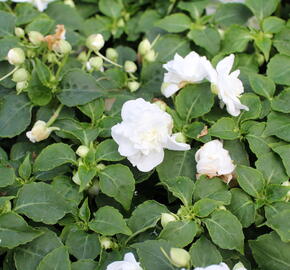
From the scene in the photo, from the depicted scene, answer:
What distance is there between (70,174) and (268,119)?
1.80ft

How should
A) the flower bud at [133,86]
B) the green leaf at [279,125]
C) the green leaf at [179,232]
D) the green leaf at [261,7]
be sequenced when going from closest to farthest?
the green leaf at [179,232], the green leaf at [279,125], the flower bud at [133,86], the green leaf at [261,7]

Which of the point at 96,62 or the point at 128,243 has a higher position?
the point at 96,62

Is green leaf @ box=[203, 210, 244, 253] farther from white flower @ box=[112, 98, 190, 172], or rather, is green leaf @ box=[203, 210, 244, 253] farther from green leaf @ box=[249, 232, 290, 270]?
white flower @ box=[112, 98, 190, 172]

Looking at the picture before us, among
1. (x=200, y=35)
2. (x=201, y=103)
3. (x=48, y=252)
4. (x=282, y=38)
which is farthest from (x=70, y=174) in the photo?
(x=282, y=38)

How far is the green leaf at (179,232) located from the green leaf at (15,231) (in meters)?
0.30

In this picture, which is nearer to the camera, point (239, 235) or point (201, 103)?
point (239, 235)

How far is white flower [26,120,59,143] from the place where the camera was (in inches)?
64.1

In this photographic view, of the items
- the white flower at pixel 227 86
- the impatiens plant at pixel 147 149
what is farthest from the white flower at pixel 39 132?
the white flower at pixel 227 86

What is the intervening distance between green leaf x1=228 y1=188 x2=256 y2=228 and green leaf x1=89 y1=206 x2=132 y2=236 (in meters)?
0.27

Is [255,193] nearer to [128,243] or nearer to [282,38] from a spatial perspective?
[128,243]

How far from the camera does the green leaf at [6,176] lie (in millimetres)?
1473

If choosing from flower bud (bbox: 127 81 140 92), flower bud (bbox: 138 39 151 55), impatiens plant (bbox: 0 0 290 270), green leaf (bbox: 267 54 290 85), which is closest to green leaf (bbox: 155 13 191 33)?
impatiens plant (bbox: 0 0 290 270)

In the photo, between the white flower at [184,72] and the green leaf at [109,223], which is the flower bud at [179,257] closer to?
the green leaf at [109,223]

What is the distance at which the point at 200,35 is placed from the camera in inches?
76.1
